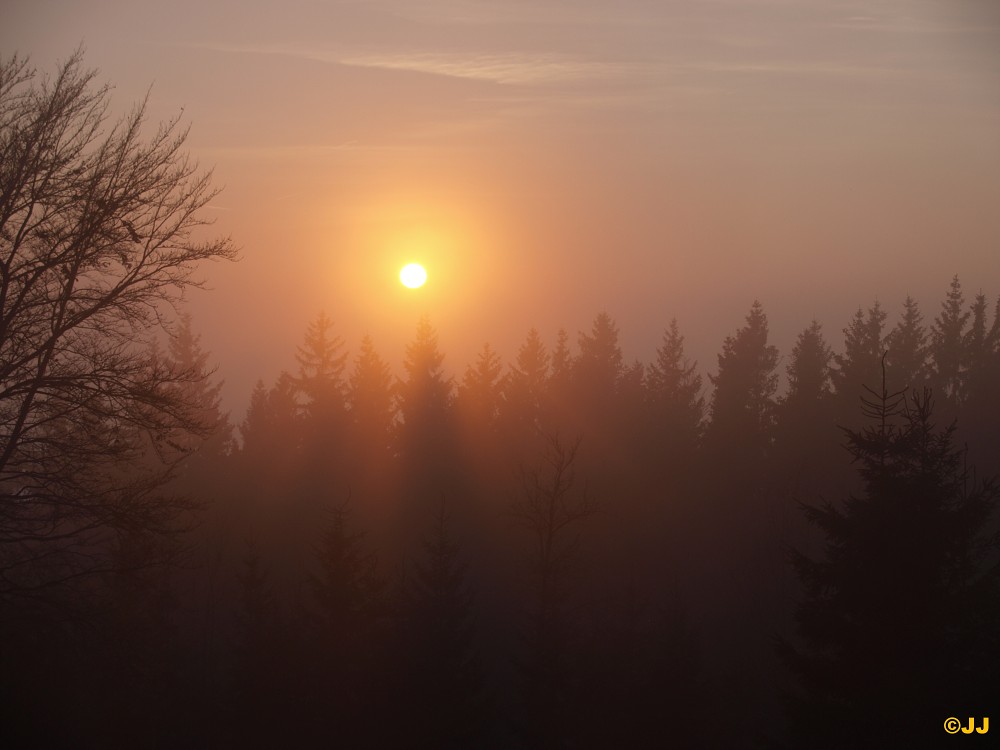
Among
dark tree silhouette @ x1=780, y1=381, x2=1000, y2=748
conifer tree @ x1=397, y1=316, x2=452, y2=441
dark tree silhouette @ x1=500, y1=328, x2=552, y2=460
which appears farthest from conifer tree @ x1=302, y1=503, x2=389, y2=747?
dark tree silhouette @ x1=500, y1=328, x2=552, y2=460

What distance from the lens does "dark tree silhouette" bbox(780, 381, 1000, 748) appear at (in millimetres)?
13258

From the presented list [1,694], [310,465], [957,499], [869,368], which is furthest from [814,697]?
[869,368]

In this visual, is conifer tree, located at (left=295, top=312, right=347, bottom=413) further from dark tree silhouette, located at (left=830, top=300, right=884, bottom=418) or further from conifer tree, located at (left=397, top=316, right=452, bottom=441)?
dark tree silhouette, located at (left=830, top=300, right=884, bottom=418)

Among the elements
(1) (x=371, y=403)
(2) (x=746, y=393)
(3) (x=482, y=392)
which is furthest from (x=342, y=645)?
(2) (x=746, y=393)

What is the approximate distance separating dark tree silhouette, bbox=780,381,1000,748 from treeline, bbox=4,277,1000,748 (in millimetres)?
85

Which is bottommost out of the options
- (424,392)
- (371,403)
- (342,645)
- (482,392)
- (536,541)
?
(342,645)

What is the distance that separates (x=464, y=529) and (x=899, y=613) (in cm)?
3526

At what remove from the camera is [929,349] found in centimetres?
6525

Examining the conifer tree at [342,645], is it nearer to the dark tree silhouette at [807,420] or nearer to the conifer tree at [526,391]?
the conifer tree at [526,391]

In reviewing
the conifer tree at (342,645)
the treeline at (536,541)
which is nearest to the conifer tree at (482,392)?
the treeline at (536,541)

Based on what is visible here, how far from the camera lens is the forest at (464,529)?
1085 cm

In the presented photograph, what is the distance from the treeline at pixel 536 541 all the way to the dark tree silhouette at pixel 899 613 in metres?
0.09

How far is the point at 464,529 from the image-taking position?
156ft

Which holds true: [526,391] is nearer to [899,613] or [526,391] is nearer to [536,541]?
[536,541]
